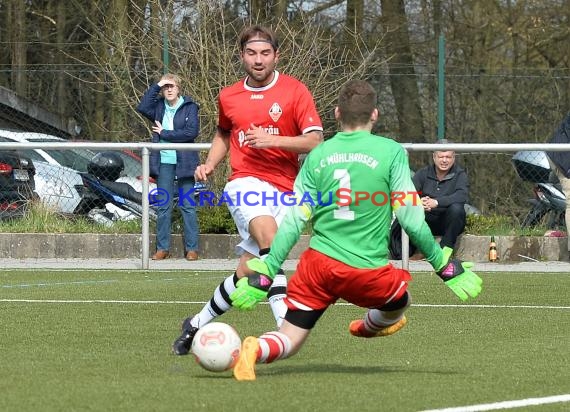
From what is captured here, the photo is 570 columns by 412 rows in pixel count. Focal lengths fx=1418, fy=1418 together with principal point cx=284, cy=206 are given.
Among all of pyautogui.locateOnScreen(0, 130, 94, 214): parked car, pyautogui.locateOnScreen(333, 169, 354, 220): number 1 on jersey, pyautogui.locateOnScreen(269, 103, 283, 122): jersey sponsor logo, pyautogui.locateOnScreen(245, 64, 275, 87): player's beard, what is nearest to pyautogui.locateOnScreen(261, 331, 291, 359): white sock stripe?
pyautogui.locateOnScreen(333, 169, 354, 220): number 1 on jersey

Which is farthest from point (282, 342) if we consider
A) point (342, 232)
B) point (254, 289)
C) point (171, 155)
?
point (171, 155)

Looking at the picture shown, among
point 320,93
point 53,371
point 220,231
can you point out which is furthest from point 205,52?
point 53,371

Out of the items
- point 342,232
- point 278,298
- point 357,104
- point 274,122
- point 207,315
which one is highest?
point 357,104

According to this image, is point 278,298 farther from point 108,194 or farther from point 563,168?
point 108,194

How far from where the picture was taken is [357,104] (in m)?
6.86

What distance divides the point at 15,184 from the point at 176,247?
196 centimetres

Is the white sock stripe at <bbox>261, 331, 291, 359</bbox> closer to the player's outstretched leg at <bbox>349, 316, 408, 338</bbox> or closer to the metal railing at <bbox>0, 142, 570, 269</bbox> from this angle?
the player's outstretched leg at <bbox>349, 316, 408, 338</bbox>

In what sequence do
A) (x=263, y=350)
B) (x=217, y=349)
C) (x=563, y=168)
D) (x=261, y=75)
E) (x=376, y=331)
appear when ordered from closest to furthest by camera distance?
(x=263, y=350), (x=217, y=349), (x=376, y=331), (x=261, y=75), (x=563, y=168)

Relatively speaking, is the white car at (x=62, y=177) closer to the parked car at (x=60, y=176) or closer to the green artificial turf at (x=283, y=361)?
the parked car at (x=60, y=176)

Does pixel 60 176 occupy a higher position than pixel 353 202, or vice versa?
pixel 353 202

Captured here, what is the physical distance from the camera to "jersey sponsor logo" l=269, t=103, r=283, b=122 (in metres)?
8.38

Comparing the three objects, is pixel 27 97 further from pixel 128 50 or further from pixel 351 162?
pixel 351 162

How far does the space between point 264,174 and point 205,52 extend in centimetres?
1080

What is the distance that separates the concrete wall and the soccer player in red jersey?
291 inches
